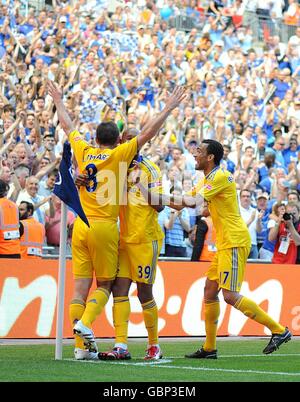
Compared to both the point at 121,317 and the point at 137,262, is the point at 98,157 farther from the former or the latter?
the point at 121,317

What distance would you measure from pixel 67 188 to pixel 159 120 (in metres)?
1.18

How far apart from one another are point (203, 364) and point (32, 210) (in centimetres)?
527

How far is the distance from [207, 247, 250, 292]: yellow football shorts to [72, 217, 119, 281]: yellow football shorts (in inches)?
48.7

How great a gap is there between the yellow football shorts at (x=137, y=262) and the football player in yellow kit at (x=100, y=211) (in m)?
0.20

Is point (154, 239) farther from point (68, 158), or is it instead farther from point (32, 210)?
point (32, 210)

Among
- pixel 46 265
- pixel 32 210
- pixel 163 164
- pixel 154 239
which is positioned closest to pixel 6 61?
pixel 163 164

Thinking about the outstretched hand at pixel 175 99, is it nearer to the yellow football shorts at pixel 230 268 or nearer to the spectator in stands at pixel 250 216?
the yellow football shorts at pixel 230 268

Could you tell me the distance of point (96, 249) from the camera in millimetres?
10602

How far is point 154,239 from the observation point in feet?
36.4

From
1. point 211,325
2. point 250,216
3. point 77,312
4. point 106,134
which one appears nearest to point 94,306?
point 77,312

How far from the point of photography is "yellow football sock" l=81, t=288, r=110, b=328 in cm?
1028

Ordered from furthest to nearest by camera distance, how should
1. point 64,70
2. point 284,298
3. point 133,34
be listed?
point 133,34, point 64,70, point 284,298

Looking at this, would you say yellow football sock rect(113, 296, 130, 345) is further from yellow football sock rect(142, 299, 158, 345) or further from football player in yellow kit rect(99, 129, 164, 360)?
yellow football sock rect(142, 299, 158, 345)

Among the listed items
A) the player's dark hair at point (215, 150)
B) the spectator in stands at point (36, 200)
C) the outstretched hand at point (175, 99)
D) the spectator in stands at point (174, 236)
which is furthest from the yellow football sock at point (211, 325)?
the spectator in stands at point (174, 236)
